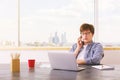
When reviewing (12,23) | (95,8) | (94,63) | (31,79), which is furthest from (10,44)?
(31,79)

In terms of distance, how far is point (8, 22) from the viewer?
4.33 m

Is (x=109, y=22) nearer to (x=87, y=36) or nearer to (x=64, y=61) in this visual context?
(x=87, y=36)

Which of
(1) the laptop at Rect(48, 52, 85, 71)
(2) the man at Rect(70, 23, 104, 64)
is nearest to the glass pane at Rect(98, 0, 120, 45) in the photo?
(2) the man at Rect(70, 23, 104, 64)

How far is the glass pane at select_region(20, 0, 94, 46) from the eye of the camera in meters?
4.32

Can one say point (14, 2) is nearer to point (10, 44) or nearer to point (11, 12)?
point (11, 12)

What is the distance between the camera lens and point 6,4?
432 cm

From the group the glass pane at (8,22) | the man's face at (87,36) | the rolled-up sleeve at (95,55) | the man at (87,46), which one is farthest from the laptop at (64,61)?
the glass pane at (8,22)

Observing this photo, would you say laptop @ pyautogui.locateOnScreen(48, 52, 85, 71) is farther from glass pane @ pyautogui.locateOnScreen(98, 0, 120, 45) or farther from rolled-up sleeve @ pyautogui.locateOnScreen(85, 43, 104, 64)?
glass pane @ pyautogui.locateOnScreen(98, 0, 120, 45)

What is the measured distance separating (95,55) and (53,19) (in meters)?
1.52

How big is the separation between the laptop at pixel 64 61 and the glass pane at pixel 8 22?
2.05 meters

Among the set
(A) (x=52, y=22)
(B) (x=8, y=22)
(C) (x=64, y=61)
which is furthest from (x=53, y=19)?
(C) (x=64, y=61)

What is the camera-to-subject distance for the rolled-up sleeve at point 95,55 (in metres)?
2.94

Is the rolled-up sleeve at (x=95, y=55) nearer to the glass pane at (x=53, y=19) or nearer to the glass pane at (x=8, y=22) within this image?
the glass pane at (x=53, y=19)

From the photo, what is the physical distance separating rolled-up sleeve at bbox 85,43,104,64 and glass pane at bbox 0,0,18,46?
163 centimetres
